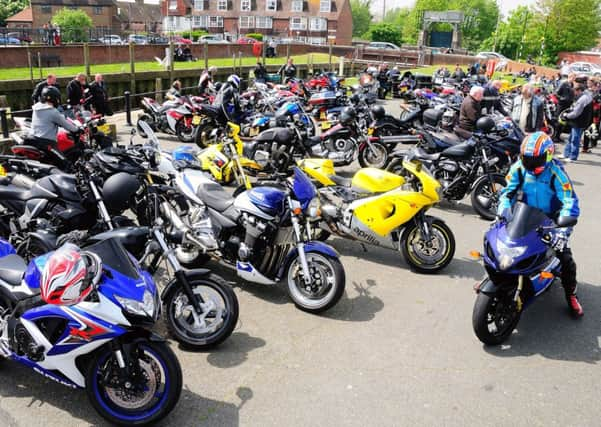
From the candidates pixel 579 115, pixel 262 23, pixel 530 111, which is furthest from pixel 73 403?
pixel 262 23

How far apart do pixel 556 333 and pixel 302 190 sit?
2.67 metres

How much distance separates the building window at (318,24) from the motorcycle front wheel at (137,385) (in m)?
81.7

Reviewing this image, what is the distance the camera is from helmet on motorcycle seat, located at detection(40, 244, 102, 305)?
315 cm

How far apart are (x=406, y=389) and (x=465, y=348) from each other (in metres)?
0.88

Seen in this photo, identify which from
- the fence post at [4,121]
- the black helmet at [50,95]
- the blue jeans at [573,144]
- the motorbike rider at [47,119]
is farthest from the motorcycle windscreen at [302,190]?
the blue jeans at [573,144]

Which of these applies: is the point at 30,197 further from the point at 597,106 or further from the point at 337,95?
the point at 597,106

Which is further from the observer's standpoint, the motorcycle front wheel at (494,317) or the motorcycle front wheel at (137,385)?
the motorcycle front wheel at (494,317)

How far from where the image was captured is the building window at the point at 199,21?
8406 cm

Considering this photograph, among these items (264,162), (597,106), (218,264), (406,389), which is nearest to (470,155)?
(264,162)

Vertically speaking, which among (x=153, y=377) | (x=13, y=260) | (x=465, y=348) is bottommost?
(x=465, y=348)

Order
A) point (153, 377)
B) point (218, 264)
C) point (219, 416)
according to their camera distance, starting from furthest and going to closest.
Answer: point (218, 264) → point (219, 416) → point (153, 377)

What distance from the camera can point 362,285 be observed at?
19.3ft

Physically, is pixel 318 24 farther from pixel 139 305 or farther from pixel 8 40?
pixel 139 305

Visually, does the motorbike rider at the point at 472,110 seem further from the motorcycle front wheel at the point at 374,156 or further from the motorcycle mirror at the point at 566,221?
the motorcycle mirror at the point at 566,221
